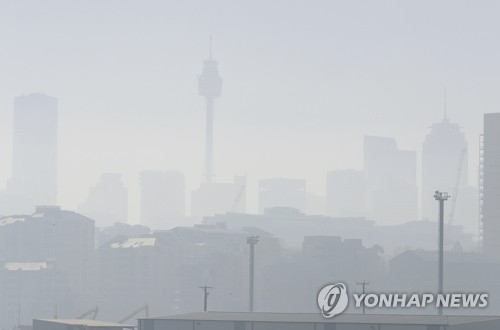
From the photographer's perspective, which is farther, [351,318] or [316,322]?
[351,318]

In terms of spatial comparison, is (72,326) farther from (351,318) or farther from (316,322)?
(351,318)

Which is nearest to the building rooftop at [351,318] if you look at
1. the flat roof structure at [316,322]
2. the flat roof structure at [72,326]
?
the flat roof structure at [316,322]

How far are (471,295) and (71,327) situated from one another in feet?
122

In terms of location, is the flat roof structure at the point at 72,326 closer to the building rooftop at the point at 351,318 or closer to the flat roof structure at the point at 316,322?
the building rooftop at the point at 351,318

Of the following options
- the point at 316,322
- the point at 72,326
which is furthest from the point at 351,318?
the point at 72,326

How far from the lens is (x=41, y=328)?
127312mm

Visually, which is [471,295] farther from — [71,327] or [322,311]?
[71,327]

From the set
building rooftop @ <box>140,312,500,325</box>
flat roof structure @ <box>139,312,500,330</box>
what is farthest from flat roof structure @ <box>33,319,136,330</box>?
flat roof structure @ <box>139,312,500,330</box>

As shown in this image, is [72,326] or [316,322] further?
[72,326]

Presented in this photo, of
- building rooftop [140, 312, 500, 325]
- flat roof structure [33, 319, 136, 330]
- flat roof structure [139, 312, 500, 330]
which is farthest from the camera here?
flat roof structure [33, 319, 136, 330]

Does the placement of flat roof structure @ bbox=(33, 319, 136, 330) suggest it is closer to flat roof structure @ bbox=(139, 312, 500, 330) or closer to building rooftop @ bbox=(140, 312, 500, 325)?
building rooftop @ bbox=(140, 312, 500, 325)

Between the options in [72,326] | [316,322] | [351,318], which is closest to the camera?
[316,322]

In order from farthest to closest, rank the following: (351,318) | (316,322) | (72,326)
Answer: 1. (72,326)
2. (351,318)
3. (316,322)

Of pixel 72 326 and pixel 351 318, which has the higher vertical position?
pixel 351 318
